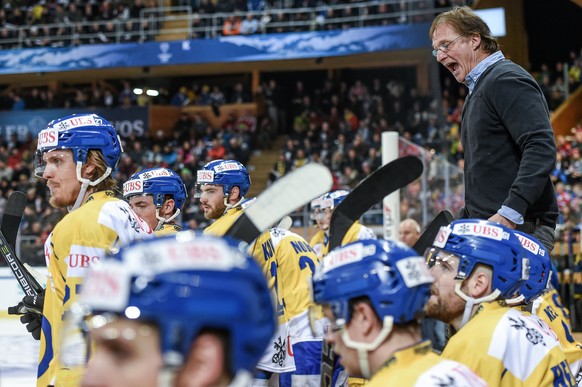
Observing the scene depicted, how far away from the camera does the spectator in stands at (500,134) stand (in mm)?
3141

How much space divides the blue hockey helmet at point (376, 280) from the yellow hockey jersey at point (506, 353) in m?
0.70

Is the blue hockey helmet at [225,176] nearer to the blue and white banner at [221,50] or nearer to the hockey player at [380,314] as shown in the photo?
the hockey player at [380,314]

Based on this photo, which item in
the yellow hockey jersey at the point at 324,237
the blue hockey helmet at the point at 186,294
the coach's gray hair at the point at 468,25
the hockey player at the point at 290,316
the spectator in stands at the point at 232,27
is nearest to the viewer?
the blue hockey helmet at the point at 186,294

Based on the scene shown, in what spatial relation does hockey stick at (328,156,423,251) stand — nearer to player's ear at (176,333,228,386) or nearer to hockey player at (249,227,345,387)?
player's ear at (176,333,228,386)

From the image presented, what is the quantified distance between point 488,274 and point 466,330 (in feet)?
0.86

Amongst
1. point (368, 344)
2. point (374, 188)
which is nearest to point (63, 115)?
point (374, 188)

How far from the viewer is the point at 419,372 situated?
79.4 inches

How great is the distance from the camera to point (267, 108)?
70.3 ft

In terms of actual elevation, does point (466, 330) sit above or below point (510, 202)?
below

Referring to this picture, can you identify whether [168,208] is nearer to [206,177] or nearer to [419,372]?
[206,177]

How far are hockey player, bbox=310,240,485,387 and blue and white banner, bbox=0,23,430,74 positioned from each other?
16.7 m

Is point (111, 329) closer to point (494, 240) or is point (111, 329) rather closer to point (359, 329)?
point (359, 329)

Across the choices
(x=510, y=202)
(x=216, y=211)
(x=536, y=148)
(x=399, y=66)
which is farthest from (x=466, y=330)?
(x=399, y=66)

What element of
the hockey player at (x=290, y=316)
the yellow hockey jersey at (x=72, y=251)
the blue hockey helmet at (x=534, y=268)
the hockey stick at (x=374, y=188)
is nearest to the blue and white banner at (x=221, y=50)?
the hockey player at (x=290, y=316)
